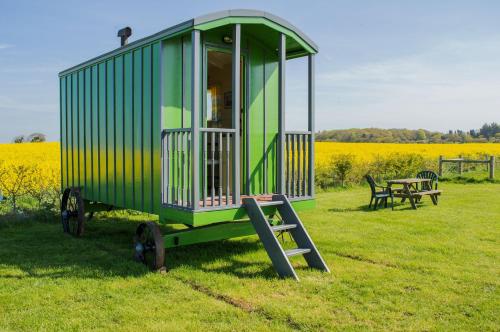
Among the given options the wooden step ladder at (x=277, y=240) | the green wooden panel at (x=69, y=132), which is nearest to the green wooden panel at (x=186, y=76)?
the wooden step ladder at (x=277, y=240)

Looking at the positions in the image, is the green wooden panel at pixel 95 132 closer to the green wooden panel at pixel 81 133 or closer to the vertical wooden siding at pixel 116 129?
the vertical wooden siding at pixel 116 129

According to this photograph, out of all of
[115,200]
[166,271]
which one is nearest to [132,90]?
[115,200]

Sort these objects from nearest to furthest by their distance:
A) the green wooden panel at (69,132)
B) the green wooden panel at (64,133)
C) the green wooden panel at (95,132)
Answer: the green wooden panel at (95,132)
the green wooden panel at (69,132)
the green wooden panel at (64,133)

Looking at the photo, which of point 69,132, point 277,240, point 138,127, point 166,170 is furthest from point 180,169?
point 69,132

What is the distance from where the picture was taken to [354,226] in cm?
1058

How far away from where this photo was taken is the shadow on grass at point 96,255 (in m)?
6.79

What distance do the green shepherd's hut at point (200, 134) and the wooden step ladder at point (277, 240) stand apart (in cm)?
2

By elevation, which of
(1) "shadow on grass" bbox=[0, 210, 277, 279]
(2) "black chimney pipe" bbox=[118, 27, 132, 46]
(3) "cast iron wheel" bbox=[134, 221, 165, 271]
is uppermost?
(2) "black chimney pipe" bbox=[118, 27, 132, 46]

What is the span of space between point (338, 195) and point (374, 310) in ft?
37.6

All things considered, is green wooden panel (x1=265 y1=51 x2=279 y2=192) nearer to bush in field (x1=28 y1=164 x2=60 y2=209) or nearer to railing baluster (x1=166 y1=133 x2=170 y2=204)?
railing baluster (x1=166 y1=133 x2=170 y2=204)

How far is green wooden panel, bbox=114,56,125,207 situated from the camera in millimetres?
8461

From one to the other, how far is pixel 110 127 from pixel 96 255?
2363 millimetres

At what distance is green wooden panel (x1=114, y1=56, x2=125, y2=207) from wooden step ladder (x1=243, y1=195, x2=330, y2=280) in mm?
2686

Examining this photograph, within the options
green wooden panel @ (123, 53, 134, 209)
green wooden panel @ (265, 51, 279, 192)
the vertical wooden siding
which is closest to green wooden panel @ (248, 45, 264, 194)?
green wooden panel @ (265, 51, 279, 192)
